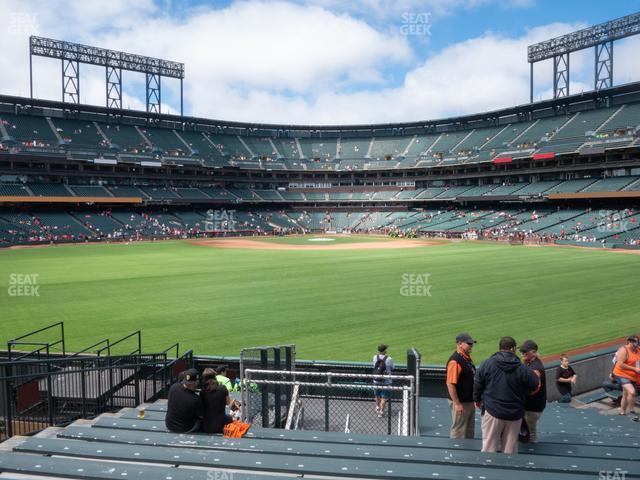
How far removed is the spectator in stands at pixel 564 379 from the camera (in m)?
10.7

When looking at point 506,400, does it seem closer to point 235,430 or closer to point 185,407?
point 235,430

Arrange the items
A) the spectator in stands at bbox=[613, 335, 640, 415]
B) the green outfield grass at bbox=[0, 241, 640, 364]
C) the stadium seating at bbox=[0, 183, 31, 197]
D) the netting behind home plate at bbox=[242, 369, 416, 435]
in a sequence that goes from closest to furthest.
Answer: the netting behind home plate at bbox=[242, 369, 416, 435] → the spectator in stands at bbox=[613, 335, 640, 415] → the green outfield grass at bbox=[0, 241, 640, 364] → the stadium seating at bbox=[0, 183, 31, 197]

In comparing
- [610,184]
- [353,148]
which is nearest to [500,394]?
[610,184]

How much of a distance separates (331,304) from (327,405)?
47.6ft

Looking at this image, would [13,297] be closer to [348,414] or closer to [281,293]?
[281,293]

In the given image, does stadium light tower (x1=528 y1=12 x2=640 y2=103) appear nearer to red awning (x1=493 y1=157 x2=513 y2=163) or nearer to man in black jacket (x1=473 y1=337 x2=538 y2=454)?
red awning (x1=493 y1=157 x2=513 y2=163)

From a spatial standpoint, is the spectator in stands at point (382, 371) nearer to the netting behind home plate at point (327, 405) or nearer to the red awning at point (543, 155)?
the netting behind home plate at point (327, 405)

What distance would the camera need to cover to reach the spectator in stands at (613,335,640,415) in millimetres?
9398

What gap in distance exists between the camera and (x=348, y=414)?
9484 mm

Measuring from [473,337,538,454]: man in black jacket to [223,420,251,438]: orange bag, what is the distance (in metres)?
3.14

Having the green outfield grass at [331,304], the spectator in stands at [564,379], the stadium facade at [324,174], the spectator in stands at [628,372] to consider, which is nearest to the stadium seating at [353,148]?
the stadium facade at [324,174]

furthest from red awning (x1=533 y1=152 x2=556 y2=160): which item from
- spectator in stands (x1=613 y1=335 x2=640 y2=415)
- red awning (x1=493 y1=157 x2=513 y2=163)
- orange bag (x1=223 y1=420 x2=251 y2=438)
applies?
orange bag (x1=223 y1=420 x2=251 y2=438)

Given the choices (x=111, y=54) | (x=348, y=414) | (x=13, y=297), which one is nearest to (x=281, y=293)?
(x=13, y=297)

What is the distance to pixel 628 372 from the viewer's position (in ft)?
31.1
